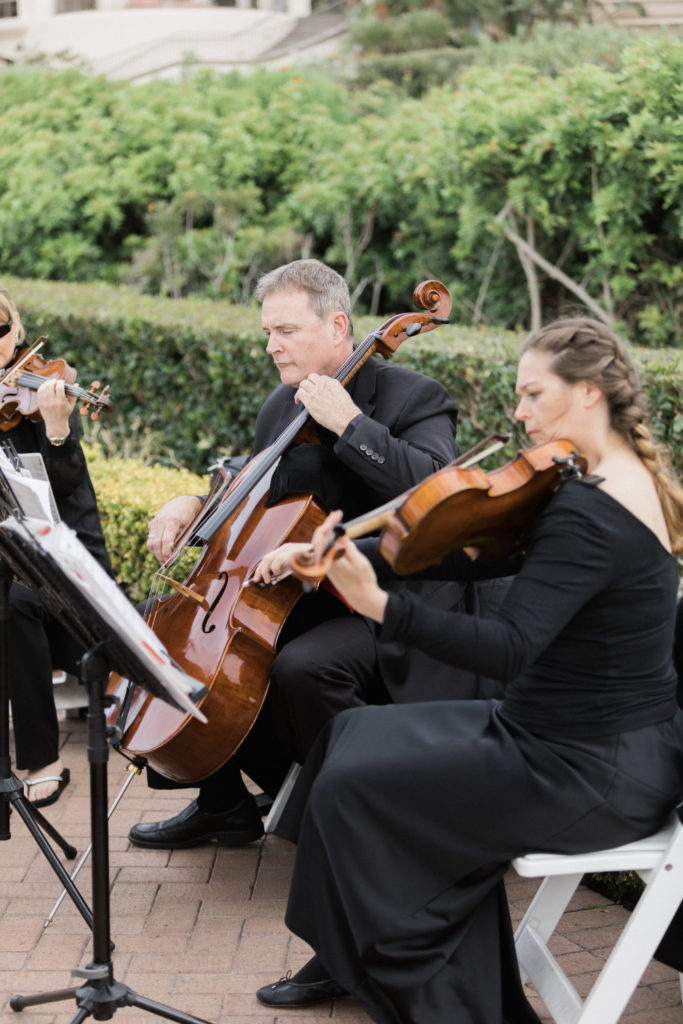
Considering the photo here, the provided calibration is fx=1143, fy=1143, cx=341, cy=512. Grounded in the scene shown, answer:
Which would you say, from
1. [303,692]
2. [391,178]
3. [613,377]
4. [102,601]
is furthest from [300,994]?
[391,178]

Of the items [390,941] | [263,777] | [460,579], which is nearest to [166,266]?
[263,777]

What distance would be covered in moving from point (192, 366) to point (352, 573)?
422 centimetres

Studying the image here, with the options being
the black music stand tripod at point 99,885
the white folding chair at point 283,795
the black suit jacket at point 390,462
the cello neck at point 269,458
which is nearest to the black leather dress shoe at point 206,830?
the white folding chair at point 283,795

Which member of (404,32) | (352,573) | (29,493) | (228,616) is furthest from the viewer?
(404,32)

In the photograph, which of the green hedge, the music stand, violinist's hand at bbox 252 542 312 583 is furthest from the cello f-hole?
the green hedge

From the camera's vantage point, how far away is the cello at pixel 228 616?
9.68 ft

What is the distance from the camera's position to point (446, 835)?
241 centimetres

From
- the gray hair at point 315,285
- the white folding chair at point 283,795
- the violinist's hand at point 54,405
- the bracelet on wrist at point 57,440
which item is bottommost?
the white folding chair at point 283,795

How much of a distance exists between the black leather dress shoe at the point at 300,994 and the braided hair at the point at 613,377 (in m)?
1.36

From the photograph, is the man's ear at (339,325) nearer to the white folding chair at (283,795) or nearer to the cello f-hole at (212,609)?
the cello f-hole at (212,609)

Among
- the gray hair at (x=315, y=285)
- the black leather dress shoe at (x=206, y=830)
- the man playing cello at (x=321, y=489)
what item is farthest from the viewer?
the black leather dress shoe at (x=206, y=830)

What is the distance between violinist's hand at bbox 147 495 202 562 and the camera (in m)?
3.60

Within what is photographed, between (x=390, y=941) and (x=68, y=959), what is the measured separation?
1.06 m

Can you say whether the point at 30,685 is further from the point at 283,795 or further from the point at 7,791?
the point at 283,795
